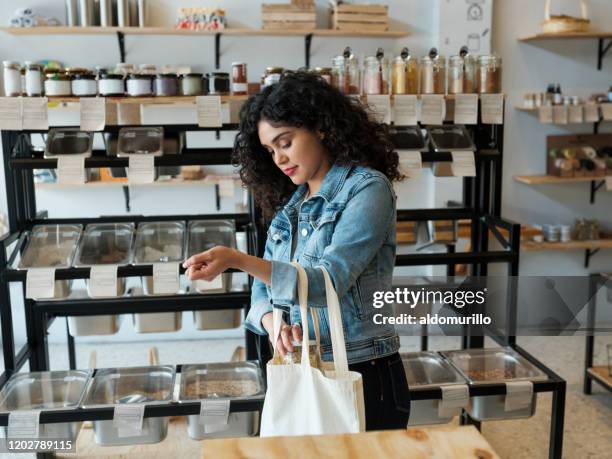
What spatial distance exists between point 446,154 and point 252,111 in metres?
1.26

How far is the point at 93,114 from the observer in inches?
98.3

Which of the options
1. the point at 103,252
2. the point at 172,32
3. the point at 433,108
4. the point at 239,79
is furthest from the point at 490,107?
the point at 172,32

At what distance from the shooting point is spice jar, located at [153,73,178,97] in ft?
8.50

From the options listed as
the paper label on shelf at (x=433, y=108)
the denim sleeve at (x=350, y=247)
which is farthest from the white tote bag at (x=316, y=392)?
the paper label on shelf at (x=433, y=108)

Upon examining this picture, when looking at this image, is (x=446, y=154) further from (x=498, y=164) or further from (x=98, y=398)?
(x=98, y=398)

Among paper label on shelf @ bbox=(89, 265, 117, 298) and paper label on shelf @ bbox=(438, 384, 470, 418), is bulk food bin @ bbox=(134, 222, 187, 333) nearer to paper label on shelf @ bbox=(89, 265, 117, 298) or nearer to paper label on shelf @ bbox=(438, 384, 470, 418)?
paper label on shelf @ bbox=(89, 265, 117, 298)

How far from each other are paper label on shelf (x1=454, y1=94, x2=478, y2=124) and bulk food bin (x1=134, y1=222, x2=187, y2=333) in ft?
3.78

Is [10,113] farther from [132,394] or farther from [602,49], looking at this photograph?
[602,49]

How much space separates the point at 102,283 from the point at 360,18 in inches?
99.2

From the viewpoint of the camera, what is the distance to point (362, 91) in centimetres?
271

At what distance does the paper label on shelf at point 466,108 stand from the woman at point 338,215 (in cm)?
112

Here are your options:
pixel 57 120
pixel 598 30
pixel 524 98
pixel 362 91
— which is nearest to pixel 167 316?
pixel 362 91

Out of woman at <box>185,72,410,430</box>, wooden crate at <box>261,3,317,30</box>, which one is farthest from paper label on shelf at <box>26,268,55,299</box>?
wooden crate at <box>261,3,317,30</box>

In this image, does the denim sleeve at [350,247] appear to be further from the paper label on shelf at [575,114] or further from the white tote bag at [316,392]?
the paper label on shelf at [575,114]
